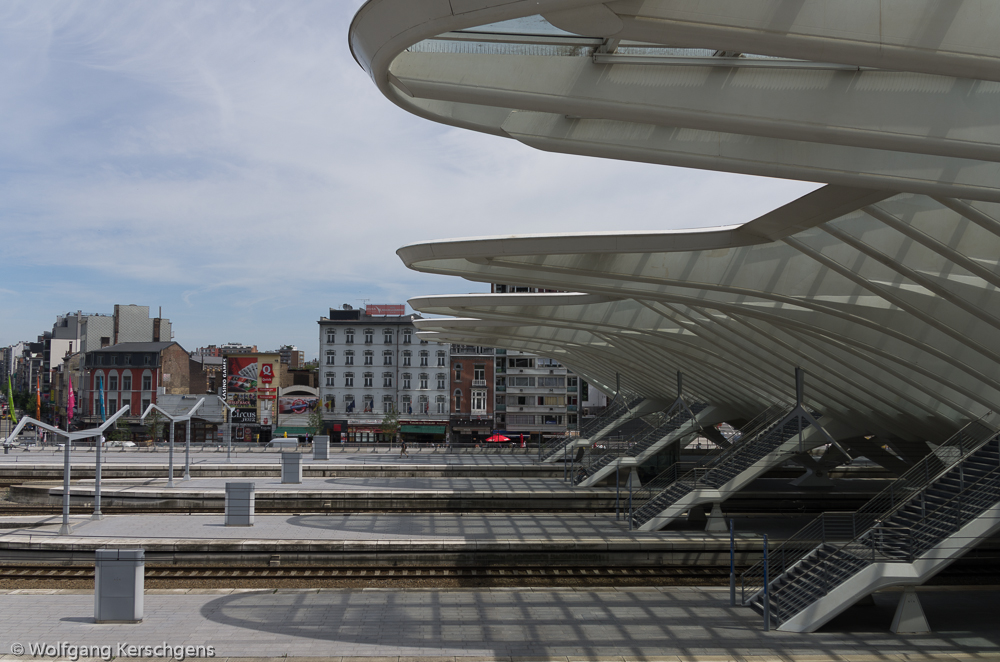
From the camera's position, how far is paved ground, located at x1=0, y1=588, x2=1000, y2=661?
494 inches

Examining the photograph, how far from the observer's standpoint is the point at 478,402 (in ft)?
229

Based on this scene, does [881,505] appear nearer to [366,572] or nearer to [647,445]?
[366,572]

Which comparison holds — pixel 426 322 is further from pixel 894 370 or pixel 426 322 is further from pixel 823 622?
pixel 823 622

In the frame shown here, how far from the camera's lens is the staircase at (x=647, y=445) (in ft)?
105

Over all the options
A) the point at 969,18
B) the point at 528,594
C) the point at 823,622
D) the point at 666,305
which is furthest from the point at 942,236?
the point at 666,305

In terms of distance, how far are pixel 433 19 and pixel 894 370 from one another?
16.9 metres

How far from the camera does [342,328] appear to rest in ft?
233

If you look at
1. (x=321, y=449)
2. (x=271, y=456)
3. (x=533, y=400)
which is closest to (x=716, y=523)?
(x=321, y=449)

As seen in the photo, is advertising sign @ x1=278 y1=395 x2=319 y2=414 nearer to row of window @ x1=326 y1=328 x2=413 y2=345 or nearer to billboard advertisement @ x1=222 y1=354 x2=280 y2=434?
billboard advertisement @ x1=222 y1=354 x2=280 y2=434

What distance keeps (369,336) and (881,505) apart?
56.9 meters

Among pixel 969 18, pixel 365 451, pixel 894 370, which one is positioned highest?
pixel 969 18

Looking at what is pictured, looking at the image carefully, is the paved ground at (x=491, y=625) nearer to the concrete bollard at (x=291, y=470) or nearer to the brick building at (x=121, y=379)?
the concrete bollard at (x=291, y=470)

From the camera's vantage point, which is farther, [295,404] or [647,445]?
[295,404]

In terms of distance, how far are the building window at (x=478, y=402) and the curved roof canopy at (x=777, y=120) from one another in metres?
52.6
